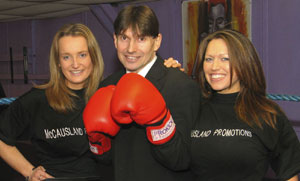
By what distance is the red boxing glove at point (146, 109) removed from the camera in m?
1.19

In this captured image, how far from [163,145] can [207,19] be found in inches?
122

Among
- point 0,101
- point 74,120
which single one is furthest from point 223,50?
point 0,101

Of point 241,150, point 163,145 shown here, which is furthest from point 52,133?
point 241,150

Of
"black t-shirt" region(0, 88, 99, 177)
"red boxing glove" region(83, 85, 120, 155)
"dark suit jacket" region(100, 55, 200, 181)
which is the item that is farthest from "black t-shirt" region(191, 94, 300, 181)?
"black t-shirt" region(0, 88, 99, 177)

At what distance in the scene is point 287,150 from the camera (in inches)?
56.1

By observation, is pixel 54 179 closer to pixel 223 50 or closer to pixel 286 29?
pixel 223 50

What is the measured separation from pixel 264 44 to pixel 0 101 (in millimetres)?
2867

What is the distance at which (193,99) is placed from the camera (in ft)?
4.37

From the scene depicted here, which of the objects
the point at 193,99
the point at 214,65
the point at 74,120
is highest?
the point at 214,65

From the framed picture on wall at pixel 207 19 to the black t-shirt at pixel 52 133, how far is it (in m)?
2.55

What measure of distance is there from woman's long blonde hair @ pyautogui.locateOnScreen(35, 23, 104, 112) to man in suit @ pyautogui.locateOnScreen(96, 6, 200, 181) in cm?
41

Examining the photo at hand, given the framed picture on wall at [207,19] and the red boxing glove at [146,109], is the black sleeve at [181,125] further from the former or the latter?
the framed picture on wall at [207,19]

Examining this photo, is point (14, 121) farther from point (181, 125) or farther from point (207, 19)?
point (207, 19)

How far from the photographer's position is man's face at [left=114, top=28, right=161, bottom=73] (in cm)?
140
